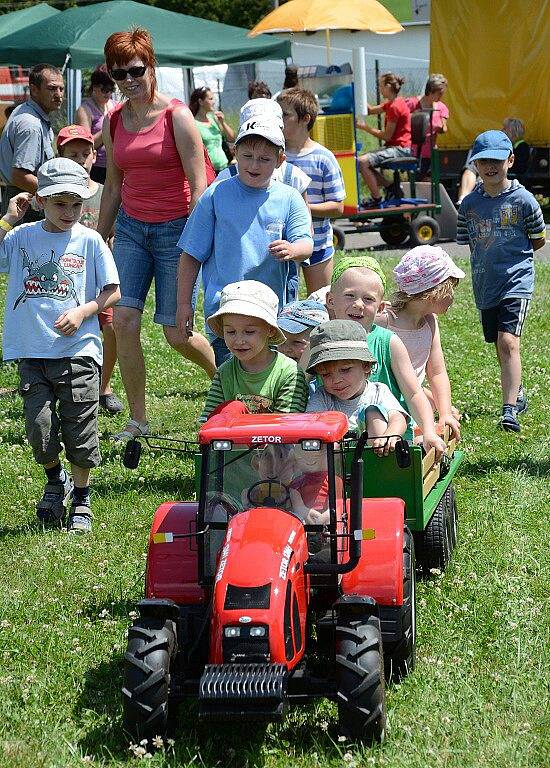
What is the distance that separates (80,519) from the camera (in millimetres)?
6523

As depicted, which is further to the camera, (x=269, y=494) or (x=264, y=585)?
(x=269, y=494)

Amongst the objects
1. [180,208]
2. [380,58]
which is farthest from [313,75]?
[380,58]

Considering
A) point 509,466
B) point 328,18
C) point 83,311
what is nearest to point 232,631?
point 83,311

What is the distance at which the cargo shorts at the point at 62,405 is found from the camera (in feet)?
21.1

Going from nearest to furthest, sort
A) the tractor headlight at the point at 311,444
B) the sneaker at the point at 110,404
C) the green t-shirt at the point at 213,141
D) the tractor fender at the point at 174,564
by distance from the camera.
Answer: the tractor headlight at the point at 311,444, the tractor fender at the point at 174,564, the sneaker at the point at 110,404, the green t-shirt at the point at 213,141

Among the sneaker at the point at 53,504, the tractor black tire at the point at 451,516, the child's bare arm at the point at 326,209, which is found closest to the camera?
the tractor black tire at the point at 451,516

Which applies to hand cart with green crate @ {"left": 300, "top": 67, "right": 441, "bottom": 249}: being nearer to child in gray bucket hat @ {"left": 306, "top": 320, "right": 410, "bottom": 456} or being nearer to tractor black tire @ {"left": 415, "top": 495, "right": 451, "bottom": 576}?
tractor black tire @ {"left": 415, "top": 495, "right": 451, "bottom": 576}

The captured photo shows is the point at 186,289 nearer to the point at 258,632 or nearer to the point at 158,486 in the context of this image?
the point at 158,486

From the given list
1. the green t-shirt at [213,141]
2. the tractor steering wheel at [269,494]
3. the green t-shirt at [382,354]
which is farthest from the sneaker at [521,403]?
the green t-shirt at [213,141]

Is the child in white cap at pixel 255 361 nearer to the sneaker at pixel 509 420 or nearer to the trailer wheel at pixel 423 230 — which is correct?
the sneaker at pixel 509 420

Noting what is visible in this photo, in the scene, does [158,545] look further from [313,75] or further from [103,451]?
[313,75]

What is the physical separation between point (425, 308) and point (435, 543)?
4.54 feet

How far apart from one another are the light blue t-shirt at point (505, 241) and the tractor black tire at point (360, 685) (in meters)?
5.05

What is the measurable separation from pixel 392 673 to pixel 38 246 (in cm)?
317
